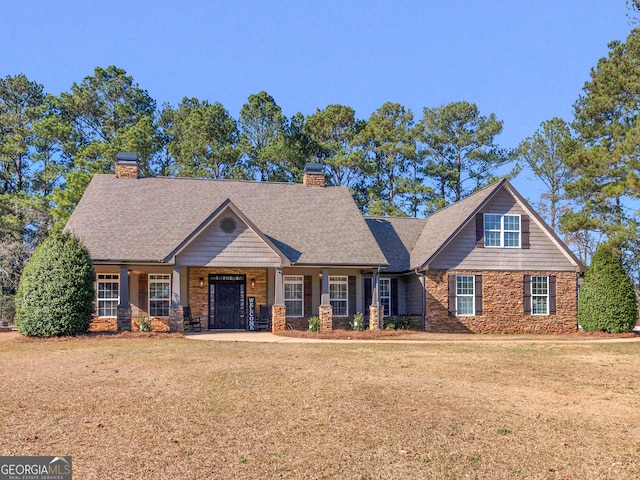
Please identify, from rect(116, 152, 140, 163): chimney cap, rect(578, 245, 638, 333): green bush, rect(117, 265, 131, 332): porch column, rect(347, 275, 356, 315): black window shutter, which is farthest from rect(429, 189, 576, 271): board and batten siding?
rect(116, 152, 140, 163): chimney cap

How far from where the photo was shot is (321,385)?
1010 centimetres

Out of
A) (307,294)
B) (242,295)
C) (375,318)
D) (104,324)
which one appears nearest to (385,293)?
(375,318)

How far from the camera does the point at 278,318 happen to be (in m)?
21.5

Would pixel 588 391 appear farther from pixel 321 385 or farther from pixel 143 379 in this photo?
pixel 143 379

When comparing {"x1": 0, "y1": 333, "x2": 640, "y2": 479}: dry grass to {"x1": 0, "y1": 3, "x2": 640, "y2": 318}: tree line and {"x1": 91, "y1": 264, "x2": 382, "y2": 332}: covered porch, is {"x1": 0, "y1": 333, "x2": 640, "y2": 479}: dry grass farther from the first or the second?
{"x1": 0, "y1": 3, "x2": 640, "y2": 318}: tree line

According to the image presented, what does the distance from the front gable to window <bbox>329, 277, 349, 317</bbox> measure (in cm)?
338

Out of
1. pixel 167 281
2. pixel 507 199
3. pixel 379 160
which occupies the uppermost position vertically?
pixel 379 160

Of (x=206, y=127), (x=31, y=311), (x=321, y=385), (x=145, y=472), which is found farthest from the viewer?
(x=206, y=127)

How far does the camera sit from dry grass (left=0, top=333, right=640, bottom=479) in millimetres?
6320

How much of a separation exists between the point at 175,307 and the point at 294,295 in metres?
5.04

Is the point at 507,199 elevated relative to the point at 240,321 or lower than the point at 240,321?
elevated

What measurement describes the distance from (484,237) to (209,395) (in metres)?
16.9

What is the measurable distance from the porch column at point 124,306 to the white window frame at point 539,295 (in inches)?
595

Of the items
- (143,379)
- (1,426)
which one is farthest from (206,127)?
(1,426)
